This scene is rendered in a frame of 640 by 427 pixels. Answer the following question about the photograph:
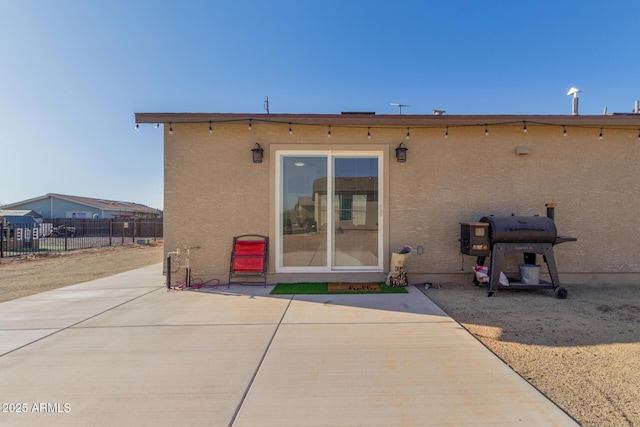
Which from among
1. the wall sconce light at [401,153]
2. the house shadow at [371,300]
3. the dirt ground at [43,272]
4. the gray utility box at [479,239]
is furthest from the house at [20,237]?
the gray utility box at [479,239]

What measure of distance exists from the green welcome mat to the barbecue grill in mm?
1467

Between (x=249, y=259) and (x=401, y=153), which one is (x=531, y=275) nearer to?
(x=401, y=153)

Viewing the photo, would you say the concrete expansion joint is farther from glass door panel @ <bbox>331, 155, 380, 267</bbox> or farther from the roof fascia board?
the roof fascia board

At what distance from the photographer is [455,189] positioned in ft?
17.0

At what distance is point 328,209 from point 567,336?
12.1ft

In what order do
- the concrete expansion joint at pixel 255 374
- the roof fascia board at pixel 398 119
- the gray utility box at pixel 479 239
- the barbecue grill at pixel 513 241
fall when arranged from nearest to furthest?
the concrete expansion joint at pixel 255 374
the barbecue grill at pixel 513 241
the gray utility box at pixel 479 239
the roof fascia board at pixel 398 119

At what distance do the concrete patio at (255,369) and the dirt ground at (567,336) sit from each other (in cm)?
23

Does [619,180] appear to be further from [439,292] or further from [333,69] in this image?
[333,69]

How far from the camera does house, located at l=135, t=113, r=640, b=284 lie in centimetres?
509

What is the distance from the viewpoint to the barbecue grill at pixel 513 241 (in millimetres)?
4461

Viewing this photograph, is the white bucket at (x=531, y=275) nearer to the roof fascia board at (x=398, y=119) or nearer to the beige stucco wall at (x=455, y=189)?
the beige stucco wall at (x=455, y=189)

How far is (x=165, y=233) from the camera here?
5023 mm

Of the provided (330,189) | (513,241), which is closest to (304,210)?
(330,189)

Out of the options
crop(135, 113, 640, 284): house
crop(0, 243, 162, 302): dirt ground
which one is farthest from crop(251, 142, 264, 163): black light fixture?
crop(0, 243, 162, 302): dirt ground
